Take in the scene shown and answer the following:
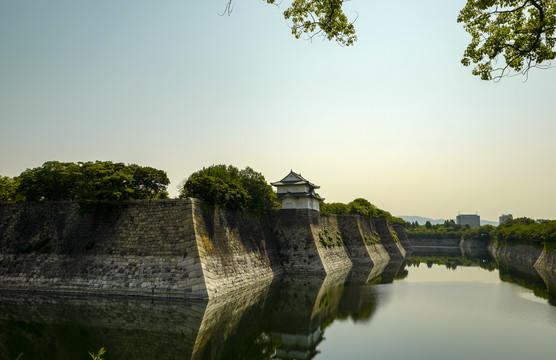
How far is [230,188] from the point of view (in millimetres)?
27891

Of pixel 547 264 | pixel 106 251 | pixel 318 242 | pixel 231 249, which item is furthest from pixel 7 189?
pixel 547 264

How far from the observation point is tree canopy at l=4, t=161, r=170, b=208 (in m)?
22.6

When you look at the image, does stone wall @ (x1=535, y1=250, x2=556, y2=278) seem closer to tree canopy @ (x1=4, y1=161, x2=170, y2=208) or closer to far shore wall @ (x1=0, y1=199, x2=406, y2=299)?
far shore wall @ (x1=0, y1=199, x2=406, y2=299)

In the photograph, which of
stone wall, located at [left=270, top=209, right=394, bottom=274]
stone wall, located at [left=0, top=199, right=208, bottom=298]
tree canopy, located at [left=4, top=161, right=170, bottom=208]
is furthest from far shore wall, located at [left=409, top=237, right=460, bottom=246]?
stone wall, located at [left=0, top=199, right=208, bottom=298]

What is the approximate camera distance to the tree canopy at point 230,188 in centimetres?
2425

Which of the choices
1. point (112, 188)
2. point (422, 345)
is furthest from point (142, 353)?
point (112, 188)

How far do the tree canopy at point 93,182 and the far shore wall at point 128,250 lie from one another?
1220 millimetres

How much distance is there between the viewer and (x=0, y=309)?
16.9 meters

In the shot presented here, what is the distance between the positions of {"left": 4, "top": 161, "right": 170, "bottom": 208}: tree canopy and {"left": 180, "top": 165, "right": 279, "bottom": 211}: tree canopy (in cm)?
252

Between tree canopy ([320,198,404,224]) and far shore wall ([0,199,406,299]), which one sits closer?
far shore wall ([0,199,406,299])

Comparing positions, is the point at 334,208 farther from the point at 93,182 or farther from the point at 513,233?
the point at 93,182

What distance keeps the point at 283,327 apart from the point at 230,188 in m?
13.8

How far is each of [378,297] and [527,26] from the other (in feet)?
62.6

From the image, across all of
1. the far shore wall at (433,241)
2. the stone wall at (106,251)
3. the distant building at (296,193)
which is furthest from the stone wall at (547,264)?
the far shore wall at (433,241)
